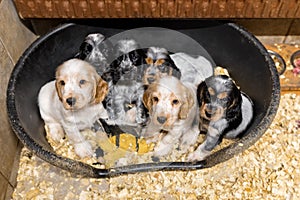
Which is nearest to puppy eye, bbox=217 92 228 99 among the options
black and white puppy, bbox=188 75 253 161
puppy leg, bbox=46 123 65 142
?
black and white puppy, bbox=188 75 253 161

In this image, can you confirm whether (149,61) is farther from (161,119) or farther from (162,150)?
(162,150)

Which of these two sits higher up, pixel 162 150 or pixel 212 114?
pixel 212 114

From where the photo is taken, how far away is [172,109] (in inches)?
81.0

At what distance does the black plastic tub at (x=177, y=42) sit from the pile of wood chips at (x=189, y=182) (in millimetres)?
221

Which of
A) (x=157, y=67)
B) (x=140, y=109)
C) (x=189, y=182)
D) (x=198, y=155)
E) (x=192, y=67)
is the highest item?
(x=157, y=67)

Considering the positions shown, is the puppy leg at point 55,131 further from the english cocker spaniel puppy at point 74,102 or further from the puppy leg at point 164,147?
the puppy leg at point 164,147

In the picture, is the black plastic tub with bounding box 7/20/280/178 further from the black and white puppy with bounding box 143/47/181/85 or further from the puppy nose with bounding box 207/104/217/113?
the black and white puppy with bounding box 143/47/181/85

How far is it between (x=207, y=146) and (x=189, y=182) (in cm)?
22

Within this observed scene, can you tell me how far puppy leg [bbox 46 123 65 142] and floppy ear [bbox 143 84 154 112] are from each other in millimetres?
550

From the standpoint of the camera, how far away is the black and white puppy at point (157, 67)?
2234 mm

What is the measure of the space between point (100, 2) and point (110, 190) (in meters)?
0.97

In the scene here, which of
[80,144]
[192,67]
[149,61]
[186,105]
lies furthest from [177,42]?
[80,144]

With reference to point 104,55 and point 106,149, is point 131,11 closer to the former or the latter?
point 104,55

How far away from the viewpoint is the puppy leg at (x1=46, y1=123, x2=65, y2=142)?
2404 millimetres
